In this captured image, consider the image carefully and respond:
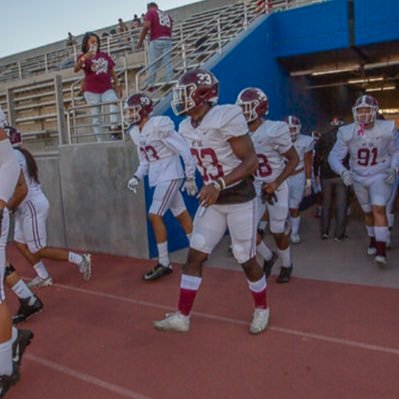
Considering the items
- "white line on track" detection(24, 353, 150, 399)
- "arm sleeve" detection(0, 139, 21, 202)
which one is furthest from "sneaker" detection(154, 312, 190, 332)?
"arm sleeve" detection(0, 139, 21, 202)

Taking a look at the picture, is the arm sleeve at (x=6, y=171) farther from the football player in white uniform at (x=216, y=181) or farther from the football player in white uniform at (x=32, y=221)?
the football player in white uniform at (x=32, y=221)

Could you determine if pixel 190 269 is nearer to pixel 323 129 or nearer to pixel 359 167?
pixel 359 167

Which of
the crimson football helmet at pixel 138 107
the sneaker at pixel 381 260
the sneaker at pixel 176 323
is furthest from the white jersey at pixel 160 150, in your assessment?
the sneaker at pixel 381 260

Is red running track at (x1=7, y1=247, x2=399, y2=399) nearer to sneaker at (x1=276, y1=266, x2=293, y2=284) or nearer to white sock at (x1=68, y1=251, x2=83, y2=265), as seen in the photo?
sneaker at (x1=276, y1=266, x2=293, y2=284)

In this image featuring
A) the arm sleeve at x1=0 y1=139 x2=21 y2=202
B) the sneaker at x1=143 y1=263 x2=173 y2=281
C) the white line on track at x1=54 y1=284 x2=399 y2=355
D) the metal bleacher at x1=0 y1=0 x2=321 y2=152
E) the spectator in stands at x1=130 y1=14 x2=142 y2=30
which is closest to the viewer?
the arm sleeve at x1=0 y1=139 x2=21 y2=202

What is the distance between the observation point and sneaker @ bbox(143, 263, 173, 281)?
20.0ft

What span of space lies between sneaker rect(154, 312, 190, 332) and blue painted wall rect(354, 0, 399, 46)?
619cm

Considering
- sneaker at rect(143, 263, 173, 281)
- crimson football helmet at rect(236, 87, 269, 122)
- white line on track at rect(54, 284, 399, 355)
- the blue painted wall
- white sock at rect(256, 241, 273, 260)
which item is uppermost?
the blue painted wall

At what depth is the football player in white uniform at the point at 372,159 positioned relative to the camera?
594 cm

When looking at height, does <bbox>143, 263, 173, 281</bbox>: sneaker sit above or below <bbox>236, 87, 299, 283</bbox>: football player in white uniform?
below

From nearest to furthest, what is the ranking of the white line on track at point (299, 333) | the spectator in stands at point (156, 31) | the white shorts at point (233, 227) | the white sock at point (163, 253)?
the white line on track at point (299, 333) < the white shorts at point (233, 227) < the white sock at point (163, 253) < the spectator in stands at point (156, 31)

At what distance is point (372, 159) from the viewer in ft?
19.9

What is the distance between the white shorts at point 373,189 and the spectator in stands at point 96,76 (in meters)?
3.95

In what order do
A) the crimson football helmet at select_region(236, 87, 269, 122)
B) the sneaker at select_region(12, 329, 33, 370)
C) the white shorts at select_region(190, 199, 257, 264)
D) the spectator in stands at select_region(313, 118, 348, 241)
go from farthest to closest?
the spectator in stands at select_region(313, 118, 348, 241) < the crimson football helmet at select_region(236, 87, 269, 122) < the white shorts at select_region(190, 199, 257, 264) < the sneaker at select_region(12, 329, 33, 370)
